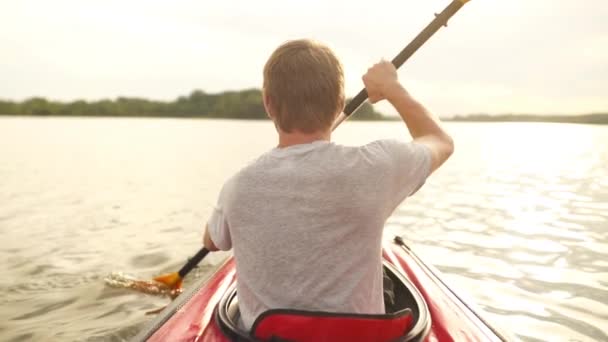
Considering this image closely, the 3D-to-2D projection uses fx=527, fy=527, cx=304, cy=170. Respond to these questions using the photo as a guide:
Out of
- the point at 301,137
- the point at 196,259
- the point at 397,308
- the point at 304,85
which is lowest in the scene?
the point at 196,259

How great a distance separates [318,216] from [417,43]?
6.85 ft

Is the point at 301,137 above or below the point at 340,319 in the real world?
above

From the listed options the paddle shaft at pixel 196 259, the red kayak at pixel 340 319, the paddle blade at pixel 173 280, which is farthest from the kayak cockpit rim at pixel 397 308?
the paddle blade at pixel 173 280

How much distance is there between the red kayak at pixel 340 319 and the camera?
1818mm

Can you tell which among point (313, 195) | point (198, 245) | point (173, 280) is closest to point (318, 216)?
point (313, 195)

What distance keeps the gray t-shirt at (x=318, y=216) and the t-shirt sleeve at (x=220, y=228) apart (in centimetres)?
5

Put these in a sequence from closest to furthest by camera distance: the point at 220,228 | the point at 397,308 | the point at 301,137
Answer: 1. the point at 301,137
2. the point at 220,228
3. the point at 397,308

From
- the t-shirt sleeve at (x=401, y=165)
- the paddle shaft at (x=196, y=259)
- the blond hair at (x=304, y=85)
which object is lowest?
the paddle shaft at (x=196, y=259)

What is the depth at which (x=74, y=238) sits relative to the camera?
9.02 m

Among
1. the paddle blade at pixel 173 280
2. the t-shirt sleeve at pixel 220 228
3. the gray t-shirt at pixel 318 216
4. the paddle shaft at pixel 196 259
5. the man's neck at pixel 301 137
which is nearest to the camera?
the gray t-shirt at pixel 318 216

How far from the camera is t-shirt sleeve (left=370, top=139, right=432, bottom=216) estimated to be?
1.73 m

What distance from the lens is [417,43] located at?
135 inches

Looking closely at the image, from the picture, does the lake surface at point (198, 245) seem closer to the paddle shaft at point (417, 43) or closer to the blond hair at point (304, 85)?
the paddle shaft at point (417, 43)

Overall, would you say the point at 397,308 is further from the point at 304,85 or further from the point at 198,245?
the point at 198,245
